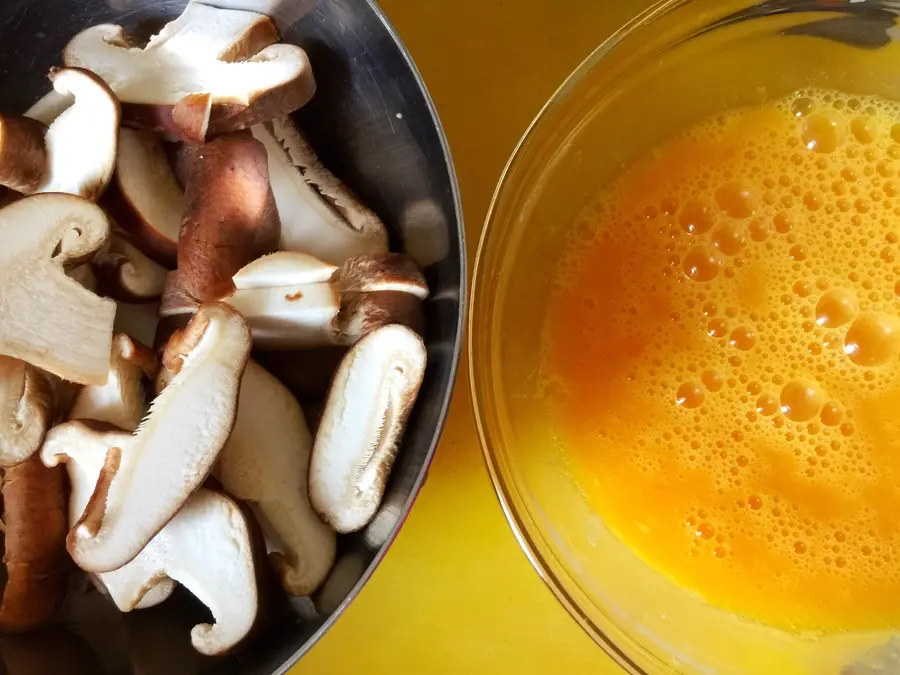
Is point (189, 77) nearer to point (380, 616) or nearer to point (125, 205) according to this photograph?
point (125, 205)

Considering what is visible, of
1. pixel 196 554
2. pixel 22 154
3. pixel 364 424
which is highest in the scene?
pixel 22 154

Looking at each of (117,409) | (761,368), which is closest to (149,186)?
(117,409)

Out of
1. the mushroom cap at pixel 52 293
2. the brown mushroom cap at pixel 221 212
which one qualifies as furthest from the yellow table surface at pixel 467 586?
the mushroom cap at pixel 52 293

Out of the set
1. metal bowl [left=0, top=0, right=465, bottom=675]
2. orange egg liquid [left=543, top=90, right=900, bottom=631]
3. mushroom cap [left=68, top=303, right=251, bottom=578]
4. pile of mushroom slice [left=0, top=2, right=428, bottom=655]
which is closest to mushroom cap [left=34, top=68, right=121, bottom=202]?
pile of mushroom slice [left=0, top=2, right=428, bottom=655]

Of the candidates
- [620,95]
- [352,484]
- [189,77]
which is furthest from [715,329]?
[189,77]

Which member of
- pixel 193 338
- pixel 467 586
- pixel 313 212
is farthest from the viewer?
pixel 467 586

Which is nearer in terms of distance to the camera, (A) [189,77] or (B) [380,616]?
(A) [189,77]

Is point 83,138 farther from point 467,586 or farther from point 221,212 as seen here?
point 467,586
